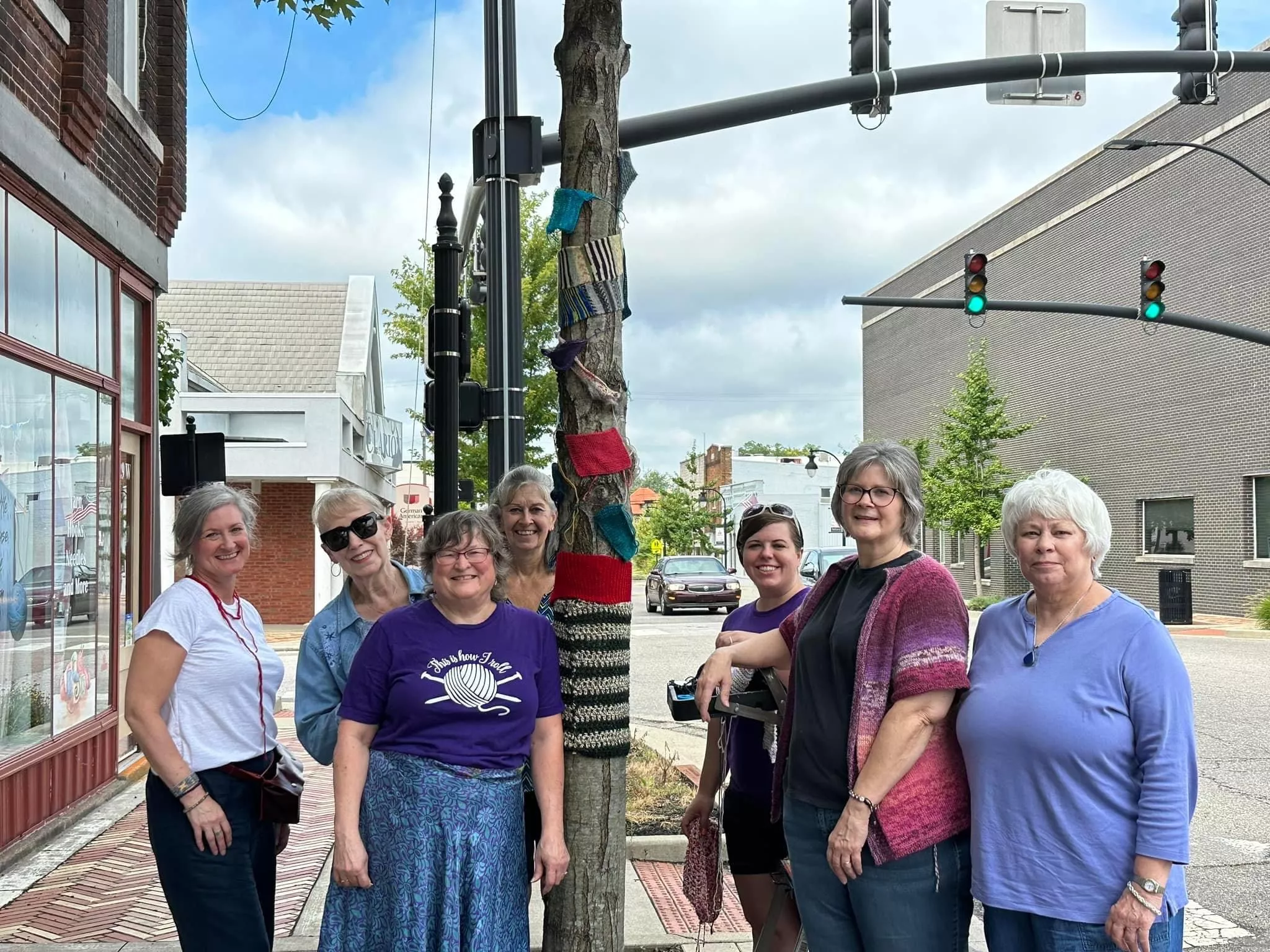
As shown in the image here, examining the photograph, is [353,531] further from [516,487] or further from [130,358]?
[130,358]

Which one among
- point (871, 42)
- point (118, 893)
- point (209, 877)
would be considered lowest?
point (118, 893)

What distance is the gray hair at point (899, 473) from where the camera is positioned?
3029 millimetres

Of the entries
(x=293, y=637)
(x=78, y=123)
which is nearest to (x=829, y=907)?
(x=78, y=123)

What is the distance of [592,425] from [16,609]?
17.2ft

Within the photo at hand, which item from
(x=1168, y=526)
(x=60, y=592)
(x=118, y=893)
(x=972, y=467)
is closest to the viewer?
(x=118, y=893)

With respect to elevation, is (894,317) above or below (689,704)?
above

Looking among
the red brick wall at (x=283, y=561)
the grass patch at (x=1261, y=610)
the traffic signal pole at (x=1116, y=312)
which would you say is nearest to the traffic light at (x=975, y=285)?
the traffic signal pole at (x=1116, y=312)

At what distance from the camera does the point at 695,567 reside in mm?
30969

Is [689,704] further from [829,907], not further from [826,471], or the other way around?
[826,471]

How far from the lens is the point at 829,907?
117 inches

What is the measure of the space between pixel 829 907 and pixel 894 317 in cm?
4446

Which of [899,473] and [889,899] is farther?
[899,473]

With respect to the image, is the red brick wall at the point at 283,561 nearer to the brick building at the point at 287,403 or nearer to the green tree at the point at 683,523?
the brick building at the point at 287,403

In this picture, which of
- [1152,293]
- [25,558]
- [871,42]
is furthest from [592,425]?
[1152,293]
